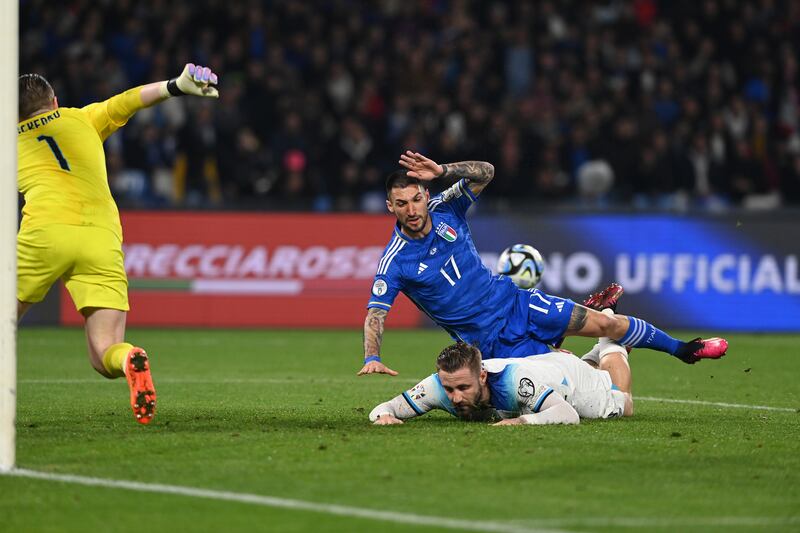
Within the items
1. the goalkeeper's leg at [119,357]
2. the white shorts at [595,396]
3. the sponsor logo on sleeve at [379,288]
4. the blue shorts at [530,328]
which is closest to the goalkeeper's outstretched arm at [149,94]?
the goalkeeper's leg at [119,357]

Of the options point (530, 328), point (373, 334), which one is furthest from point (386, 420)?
point (530, 328)

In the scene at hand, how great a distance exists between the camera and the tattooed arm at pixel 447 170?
9.66 metres

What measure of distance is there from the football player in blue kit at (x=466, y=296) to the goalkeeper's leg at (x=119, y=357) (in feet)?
6.14

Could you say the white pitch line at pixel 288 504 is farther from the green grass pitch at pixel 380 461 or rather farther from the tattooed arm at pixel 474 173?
the tattooed arm at pixel 474 173

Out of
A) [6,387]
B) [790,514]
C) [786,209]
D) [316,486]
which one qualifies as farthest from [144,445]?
[786,209]

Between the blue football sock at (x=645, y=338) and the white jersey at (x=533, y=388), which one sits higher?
the blue football sock at (x=645, y=338)

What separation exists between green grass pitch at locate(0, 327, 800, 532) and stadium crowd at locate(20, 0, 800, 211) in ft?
30.8

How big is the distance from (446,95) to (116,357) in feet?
52.9

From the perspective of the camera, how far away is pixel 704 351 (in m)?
10.3

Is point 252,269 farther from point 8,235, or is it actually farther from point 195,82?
point 8,235

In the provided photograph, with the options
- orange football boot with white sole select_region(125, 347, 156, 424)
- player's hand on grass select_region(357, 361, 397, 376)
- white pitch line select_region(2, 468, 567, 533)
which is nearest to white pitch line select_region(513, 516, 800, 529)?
white pitch line select_region(2, 468, 567, 533)

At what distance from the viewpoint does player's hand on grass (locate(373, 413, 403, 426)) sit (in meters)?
9.48

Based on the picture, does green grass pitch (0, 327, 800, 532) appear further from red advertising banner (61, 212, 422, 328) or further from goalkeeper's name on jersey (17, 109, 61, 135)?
red advertising banner (61, 212, 422, 328)

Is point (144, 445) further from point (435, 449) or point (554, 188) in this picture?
point (554, 188)
